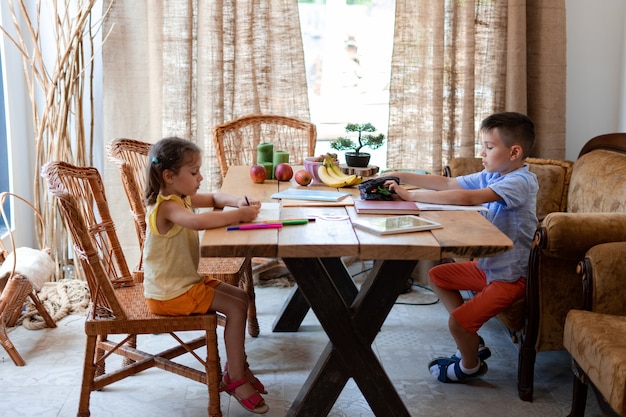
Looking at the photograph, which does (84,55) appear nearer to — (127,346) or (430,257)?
(127,346)

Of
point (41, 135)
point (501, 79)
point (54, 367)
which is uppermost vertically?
point (501, 79)

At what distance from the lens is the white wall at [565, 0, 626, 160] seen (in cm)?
409

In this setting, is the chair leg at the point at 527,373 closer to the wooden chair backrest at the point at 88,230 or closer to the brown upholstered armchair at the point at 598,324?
the brown upholstered armchair at the point at 598,324

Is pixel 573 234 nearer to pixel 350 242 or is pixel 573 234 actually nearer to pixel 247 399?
pixel 350 242

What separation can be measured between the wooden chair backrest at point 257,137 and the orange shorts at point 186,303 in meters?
1.28

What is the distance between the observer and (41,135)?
3635 mm

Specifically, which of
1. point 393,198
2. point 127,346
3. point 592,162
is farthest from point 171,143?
point 592,162

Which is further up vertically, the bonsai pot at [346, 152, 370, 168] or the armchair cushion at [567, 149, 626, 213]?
the bonsai pot at [346, 152, 370, 168]

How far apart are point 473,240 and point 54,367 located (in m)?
1.80

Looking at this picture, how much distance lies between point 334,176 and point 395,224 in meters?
0.75

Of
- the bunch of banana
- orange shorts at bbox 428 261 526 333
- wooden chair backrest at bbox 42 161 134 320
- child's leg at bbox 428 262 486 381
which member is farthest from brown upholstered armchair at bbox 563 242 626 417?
wooden chair backrest at bbox 42 161 134 320

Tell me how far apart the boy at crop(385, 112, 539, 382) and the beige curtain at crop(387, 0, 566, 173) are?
4.08 ft

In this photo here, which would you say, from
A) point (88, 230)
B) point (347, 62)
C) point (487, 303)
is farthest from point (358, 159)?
point (347, 62)

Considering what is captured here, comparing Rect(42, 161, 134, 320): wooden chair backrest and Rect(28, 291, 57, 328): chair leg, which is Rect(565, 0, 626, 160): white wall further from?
Rect(28, 291, 57, 328): chair leg
